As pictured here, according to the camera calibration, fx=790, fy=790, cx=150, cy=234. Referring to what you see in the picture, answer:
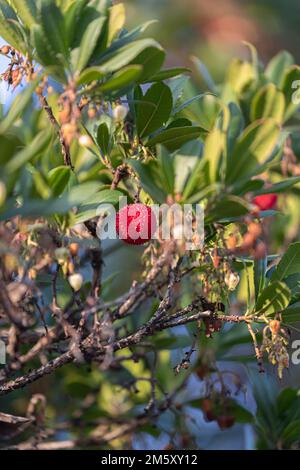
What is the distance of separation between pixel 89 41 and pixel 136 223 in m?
0.24

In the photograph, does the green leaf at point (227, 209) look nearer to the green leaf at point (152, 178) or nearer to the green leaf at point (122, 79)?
the green leaf at point (152, 178)

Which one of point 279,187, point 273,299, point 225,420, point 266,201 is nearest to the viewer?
point 279,187

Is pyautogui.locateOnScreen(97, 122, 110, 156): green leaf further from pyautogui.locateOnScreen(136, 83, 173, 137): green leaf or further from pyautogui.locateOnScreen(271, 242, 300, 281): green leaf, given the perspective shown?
pyautogui.locateOnScreen(271, 242, 300, 281): green leaf

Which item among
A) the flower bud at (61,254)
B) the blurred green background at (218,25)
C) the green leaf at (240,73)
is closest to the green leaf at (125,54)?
the flower bud at (61,254)

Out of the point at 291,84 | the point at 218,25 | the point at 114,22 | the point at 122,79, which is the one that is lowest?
the point at 122,79

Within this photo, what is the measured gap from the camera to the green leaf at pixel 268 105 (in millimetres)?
1093

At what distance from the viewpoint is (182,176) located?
951 mm

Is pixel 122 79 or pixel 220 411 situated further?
pixel 220 411

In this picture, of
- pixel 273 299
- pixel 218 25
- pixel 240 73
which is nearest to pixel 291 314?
pixel 273 299

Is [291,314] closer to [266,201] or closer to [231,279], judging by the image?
[231,279]

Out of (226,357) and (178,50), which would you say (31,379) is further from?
(178,50)

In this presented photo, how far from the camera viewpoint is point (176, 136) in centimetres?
112
